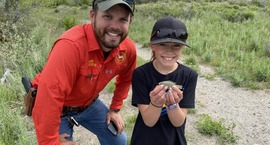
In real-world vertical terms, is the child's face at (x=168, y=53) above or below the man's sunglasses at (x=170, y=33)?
below

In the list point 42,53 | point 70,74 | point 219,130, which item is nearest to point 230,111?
point 219,130

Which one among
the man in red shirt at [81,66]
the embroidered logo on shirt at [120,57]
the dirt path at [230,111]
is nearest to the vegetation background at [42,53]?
the dirt path at [230,111]

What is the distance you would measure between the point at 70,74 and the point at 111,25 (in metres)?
0.56

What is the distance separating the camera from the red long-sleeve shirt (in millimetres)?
2162

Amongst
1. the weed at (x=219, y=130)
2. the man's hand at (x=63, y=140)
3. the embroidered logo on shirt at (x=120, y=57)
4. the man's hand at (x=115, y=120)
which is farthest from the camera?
the weed at (x=219, y=130)

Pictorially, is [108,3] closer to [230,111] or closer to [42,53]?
[230,111]

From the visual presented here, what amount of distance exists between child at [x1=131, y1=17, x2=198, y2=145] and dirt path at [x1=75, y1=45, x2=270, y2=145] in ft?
6.72

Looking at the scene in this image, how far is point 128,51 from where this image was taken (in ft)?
9.46

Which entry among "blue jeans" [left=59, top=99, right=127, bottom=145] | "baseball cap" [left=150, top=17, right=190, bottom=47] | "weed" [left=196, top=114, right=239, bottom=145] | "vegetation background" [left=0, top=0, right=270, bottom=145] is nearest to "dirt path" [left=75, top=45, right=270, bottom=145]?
"weed" [left=196, top=114, right=239, bottom=145]

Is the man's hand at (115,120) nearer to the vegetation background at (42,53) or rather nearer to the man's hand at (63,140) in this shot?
the man's hand at (63,140)

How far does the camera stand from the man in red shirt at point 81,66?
218cm

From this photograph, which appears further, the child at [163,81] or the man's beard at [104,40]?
the man's beard at [104,40]

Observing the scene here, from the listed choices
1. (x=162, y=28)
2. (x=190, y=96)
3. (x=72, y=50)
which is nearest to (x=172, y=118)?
(x=190, y=96)

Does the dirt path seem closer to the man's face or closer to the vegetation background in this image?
the vegetation background
